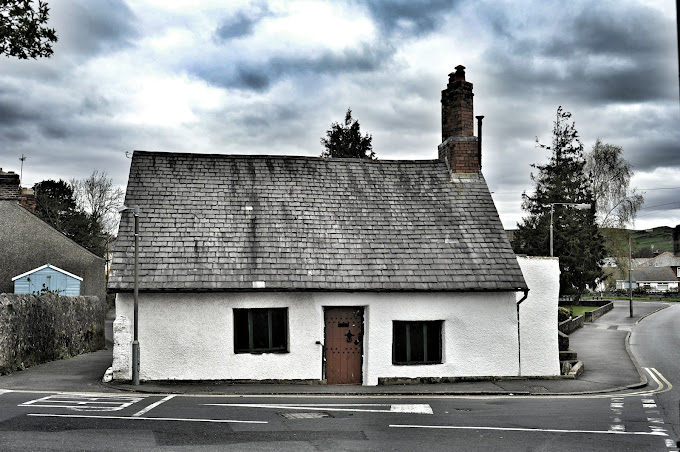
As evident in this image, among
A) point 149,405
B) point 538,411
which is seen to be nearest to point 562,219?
point 538,411

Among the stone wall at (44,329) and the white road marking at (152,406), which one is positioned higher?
the stone wall at (44,329)

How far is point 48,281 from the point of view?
1302 inches

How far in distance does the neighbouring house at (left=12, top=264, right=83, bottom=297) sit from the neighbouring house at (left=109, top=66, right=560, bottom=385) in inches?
605

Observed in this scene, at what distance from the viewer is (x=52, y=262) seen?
33906 mm

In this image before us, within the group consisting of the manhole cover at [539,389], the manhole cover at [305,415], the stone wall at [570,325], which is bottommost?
the stone wall at [570,325]

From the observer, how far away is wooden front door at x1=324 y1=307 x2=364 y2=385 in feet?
58.9

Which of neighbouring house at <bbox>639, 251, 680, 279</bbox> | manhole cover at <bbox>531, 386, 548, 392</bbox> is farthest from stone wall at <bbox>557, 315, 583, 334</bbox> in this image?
neighbouring house at <bbox>639, 251, 680, 279</bbox>

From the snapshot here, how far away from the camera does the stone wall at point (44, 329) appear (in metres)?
17.8

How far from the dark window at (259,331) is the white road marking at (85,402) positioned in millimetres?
3422

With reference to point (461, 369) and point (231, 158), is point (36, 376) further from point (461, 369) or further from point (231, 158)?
point (461, 369)

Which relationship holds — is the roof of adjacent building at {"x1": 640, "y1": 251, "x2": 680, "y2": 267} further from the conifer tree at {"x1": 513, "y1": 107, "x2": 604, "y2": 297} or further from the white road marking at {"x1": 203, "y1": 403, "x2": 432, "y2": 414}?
the white road marking at {"x1": 203, "y1": 403, "x2": 432, "y2": 414}

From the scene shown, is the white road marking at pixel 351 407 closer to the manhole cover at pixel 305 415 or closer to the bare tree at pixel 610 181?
the manhole cover at pixel 305 415

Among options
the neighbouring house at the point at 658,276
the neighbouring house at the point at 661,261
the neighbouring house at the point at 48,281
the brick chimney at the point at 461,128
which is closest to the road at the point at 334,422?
the brick chimney at the point at 461,128

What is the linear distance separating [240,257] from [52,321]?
8.09 metres
